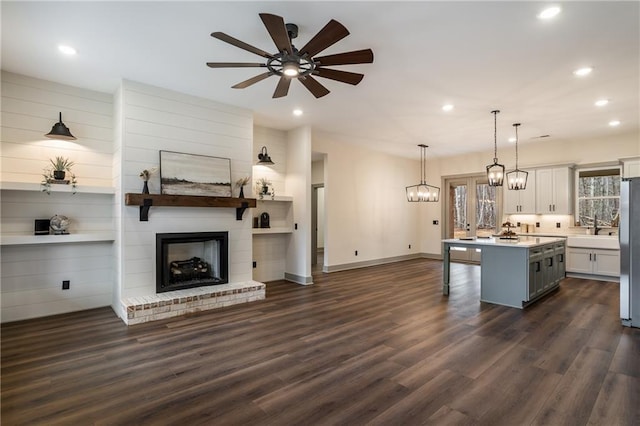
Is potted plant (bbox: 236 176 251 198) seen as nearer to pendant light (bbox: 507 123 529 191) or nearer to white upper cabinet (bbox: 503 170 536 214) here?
pendant light (bbox: 507 123 529 191)

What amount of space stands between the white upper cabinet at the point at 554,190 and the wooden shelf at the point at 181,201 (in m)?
6.61

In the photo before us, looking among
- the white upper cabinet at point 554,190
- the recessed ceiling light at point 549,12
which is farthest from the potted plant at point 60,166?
the white upper cabinet at point 554,190

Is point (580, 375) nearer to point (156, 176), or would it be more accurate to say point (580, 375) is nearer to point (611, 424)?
point (611, 424)

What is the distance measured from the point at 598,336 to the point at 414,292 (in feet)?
8.07

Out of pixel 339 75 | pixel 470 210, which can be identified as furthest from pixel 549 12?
pixel 470 210

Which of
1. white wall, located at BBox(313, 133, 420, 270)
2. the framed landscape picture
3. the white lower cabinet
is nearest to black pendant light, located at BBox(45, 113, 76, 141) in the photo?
the framed landscape picture

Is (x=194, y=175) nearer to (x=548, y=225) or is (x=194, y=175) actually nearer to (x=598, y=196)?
(x=548, y=225)

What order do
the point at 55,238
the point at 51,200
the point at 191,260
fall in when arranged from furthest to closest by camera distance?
the point at 191,260 < the point at 51,200 < the point at 55,238

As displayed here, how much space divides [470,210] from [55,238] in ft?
30.0

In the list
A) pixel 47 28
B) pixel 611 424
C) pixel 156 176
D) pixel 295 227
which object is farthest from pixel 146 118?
pixel 611 424

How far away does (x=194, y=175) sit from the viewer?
15.6 feet

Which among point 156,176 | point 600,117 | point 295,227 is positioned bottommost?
point 295,227

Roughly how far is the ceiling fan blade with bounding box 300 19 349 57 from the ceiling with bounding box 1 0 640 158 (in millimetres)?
334

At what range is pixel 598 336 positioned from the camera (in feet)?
11.8
